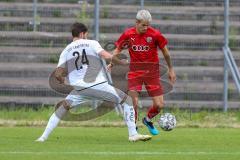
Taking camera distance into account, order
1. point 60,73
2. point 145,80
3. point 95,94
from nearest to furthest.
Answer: point 95,94 < point 60,73 < point 145,80

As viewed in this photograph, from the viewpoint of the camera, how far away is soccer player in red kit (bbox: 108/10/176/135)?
15.2m

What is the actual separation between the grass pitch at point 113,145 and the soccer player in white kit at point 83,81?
1.11 feet

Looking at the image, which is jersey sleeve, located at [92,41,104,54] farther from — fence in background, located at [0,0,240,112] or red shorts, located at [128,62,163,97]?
fence in background, located at [0,0,240,112]

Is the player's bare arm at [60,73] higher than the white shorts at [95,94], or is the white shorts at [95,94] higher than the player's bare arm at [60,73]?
the player's bare arm at [60,73]

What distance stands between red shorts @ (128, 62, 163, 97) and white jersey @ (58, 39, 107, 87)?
122cm

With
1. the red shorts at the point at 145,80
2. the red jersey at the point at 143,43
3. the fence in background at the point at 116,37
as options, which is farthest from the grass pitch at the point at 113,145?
the fence in background at the point at 116,37

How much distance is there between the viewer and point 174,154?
40.4 ft

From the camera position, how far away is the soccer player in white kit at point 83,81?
14.2 meters

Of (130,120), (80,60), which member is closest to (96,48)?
(80,60)

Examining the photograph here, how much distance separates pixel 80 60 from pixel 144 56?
1.63 m

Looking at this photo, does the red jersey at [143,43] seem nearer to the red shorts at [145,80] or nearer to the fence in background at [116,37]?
the red shorts at [145,80]

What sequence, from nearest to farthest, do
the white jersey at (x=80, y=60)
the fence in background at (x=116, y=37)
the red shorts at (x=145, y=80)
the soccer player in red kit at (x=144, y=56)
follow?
the white jersey at (x=80, y=60), the soccer player in red kit at (x=144, y=56), the red shorts at (x=145, y=80), the fence in background at (x=116, y=37)

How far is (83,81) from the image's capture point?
46.8 ft

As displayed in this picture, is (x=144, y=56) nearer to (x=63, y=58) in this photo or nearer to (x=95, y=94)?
(x=95, y=94)
